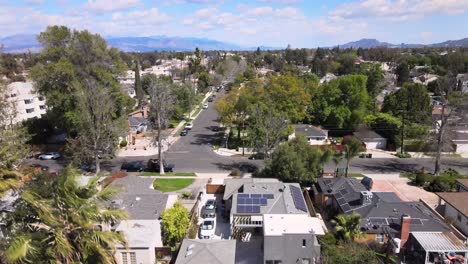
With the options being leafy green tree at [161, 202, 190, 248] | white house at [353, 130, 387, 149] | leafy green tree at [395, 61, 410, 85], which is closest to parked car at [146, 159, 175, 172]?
leafy green tree at [161, 202, 190, 248]

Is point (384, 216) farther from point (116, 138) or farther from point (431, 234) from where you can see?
point (116, 138)

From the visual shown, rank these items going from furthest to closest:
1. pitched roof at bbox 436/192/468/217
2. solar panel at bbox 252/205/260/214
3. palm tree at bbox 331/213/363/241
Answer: pitched roof at bbox 436/192/468/217
solar panel at bbox 252/205/260/214
palm tree at bbox 331/213/363/241

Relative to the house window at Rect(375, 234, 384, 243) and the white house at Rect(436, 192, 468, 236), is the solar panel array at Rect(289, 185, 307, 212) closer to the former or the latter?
the house window at Rect(375, 234, 384, 243)

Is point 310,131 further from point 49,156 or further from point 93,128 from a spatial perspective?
point 49,156

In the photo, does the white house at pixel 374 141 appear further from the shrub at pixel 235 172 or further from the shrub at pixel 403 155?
the shrub at pixel 235 172

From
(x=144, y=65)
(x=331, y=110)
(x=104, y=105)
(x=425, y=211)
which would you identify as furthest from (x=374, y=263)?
(x=144, y=65)

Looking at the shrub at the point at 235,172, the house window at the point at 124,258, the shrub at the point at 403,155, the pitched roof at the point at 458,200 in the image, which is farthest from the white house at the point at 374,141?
the house window at the point at 124,258

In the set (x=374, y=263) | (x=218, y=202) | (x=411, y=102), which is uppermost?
(x=411, y=102)
